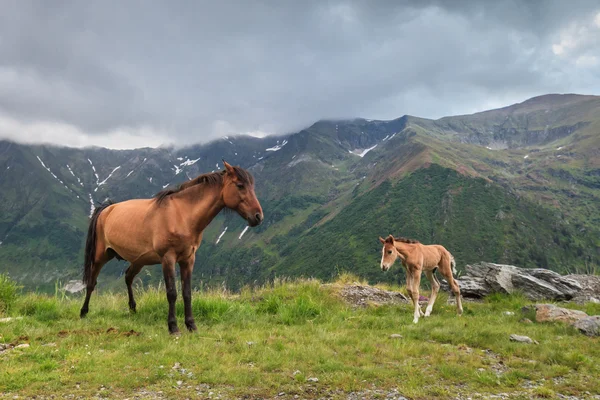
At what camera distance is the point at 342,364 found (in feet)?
21.8

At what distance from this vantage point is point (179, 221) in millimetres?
8852

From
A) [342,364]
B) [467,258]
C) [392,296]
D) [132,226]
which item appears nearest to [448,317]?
[392,296]

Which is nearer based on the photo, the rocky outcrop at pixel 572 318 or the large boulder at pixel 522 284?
the rocky outcrop at pixel 572 318

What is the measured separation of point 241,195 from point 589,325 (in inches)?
375

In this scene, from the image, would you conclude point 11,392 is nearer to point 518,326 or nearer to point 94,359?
point 94,359

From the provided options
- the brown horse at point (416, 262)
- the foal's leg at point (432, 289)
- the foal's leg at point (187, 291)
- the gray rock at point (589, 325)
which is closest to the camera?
the foal's leg at point (187, 291)

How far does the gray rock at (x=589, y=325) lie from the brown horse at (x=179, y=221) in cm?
874

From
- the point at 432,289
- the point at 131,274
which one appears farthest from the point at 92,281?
the point at 432,289

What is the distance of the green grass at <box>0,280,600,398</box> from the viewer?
574 cm

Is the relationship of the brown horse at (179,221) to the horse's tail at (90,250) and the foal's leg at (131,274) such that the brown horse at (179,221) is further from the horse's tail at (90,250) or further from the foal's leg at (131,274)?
the horse's tail at (90,250)

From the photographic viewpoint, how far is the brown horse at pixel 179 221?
342 inches

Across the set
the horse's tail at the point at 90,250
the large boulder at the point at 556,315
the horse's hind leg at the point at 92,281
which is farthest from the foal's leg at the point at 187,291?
the large boulder at the point at 556,315

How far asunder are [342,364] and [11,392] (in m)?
5.17

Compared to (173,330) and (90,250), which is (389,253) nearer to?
(173,330)
